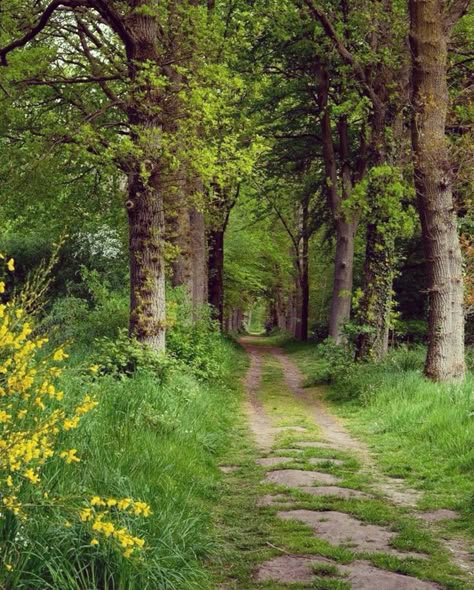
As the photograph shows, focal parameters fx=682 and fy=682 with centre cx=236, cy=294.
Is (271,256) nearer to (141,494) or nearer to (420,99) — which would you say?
(420,99)

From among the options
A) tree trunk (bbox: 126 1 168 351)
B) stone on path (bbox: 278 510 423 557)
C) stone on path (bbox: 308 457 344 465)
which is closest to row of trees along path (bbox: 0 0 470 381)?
tree trunk (bbox: 126 1 168 351)

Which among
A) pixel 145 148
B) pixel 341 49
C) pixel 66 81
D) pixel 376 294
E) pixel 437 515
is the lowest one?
pixel 437 515

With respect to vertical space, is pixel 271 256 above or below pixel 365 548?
above

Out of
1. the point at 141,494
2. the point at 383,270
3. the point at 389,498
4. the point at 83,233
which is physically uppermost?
the point at 83,233

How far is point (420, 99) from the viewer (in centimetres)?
1205

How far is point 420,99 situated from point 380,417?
562 centimetres

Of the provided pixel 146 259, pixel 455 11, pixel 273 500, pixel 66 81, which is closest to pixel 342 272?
pixel 455 11

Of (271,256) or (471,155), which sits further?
(271,256)

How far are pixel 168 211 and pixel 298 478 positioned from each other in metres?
6.63

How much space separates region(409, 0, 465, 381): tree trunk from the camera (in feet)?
39.0

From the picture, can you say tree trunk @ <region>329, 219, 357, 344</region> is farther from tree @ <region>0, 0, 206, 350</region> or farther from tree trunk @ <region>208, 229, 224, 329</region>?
tree @ <region>0, 0, 206, 350</region>

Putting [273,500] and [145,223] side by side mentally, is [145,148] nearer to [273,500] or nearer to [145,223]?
[145,223]

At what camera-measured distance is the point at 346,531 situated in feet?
18.1

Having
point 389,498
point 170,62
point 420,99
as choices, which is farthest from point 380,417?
point 170,62
